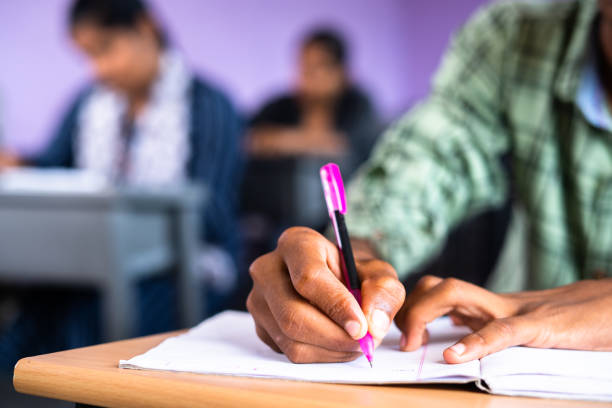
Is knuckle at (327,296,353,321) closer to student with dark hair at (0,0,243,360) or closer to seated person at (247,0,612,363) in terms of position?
seated person at (247,0,612,363)

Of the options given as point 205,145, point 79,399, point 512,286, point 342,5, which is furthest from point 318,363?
point 342,5

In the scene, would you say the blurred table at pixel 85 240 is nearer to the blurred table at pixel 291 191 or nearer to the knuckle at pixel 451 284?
the knuckle at pixel 451 284

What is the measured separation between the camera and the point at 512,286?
32.2 inches

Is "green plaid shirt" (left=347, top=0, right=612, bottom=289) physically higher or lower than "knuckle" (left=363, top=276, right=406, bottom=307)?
higher

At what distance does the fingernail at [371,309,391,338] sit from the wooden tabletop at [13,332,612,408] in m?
0.04

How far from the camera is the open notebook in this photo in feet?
1.06

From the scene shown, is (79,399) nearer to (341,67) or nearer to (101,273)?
(101,273)

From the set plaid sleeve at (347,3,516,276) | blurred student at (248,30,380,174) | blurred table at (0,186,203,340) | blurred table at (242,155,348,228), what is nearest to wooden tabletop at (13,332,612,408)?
plaid sleeve at (347,3,516,276)

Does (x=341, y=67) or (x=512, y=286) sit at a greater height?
(x=341, y=67)

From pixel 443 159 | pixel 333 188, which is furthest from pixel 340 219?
pixel 443 159

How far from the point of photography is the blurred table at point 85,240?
118cm

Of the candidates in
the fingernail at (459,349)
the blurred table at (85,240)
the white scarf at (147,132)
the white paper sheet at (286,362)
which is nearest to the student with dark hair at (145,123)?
the white scarf at (147,132)

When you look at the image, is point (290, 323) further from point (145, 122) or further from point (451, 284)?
point (145, 122)

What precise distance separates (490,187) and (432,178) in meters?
0.11
